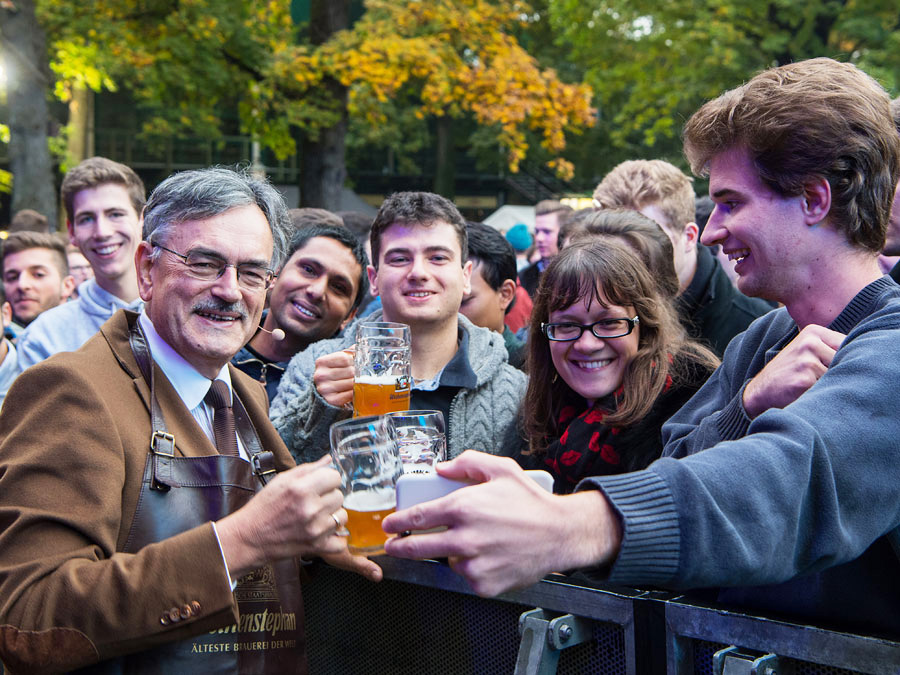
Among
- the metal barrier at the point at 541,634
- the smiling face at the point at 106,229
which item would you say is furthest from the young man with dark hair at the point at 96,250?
the metal barrier at the point at 541,634

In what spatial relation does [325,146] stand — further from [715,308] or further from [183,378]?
[183,378]

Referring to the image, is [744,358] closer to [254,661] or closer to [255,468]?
[255,468]

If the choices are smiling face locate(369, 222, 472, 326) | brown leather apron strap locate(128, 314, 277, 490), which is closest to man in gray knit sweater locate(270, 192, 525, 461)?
smiling face locate(369, 222, 472, 326)

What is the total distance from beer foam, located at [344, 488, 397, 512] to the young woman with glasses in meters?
1.10

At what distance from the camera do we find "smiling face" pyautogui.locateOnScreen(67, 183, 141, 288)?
459 centimetres

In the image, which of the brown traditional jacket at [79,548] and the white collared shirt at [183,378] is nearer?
the brown traditional jacket at [79,548]

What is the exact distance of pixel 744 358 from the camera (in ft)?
7.34

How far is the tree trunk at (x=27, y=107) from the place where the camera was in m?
11.9

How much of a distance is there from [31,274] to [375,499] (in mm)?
5386

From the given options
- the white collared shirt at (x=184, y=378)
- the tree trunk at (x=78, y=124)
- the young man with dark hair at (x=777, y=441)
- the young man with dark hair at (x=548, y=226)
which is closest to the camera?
the young man with dark hair at (x=777, y=441)

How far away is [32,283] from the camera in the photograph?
6285 millimetres

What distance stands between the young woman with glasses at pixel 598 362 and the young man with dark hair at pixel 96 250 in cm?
236

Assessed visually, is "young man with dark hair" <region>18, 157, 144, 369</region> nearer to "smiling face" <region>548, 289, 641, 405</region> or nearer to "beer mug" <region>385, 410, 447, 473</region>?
"smiling face" <region>548, 289, 641, 405</region>

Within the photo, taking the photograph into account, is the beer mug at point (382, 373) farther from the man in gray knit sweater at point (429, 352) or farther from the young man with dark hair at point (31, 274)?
the young man with dark hair at point (31, 274)
